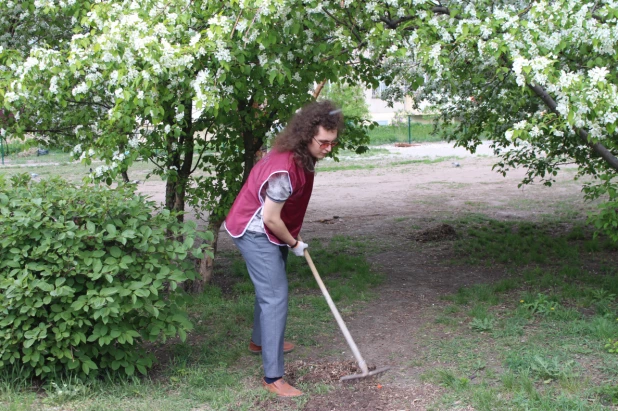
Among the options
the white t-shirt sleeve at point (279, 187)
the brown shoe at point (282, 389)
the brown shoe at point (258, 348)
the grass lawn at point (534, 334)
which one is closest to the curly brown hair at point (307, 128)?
the white t-shirt sleeve at point (279, 187)

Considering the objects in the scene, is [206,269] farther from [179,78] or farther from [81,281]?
[81,281]

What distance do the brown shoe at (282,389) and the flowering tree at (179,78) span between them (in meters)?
1.73

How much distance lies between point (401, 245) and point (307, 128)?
454 centimetres

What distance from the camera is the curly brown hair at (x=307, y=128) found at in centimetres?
385

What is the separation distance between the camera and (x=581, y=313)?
17.0 feet

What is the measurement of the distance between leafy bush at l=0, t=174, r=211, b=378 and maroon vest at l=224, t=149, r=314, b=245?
0.32 metres

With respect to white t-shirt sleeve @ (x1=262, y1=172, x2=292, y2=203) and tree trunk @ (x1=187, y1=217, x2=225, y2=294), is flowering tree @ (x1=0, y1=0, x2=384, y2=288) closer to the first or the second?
tree trunk @ (x1=187, y1=217, x2=225, y2=294)

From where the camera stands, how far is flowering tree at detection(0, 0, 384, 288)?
13.6ft

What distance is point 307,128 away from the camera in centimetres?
385

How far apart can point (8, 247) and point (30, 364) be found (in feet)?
2.22

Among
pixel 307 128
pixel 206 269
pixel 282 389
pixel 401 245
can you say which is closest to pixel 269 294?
pixel 282 389

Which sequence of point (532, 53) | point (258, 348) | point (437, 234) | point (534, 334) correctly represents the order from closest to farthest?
point (532, 53) → point (258, 348) → point (534, 334) → point (437, 234)

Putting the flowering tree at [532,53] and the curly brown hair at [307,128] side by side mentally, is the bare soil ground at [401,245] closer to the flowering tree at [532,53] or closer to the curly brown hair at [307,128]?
the curly brown hair at [307,128]

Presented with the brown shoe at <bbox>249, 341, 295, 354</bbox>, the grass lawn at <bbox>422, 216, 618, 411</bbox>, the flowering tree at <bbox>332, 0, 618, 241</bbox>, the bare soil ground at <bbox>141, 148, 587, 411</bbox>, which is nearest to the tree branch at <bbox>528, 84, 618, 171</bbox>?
the flowering tree at <bbox>332, 0, 618, 241</bbox>
